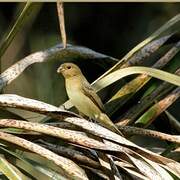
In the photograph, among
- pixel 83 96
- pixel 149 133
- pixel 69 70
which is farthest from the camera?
pixel 69 70

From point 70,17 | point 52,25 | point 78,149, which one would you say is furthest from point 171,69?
point 70,17

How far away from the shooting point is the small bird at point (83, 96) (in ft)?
9.29

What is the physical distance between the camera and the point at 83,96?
3121 millimetres

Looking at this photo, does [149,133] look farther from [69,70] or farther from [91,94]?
[69,70]

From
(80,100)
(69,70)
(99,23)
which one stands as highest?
(99,23)

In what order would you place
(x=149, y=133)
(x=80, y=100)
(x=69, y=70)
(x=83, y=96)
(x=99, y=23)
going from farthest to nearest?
(x=99, y=23) → (x=69, y=70) → (x=83, y=96) → (x=80, y=100) → (x=149, y=133)

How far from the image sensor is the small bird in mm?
2831

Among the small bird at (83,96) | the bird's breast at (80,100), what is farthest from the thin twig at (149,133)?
the bird's breast at (80,100)

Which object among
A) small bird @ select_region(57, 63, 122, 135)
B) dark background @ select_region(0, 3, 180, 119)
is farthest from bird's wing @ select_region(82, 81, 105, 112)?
dark background @ select_region(0, 3, 180, 119)

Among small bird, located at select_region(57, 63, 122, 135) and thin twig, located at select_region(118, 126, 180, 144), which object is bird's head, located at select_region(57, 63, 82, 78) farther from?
thin twig, located at select_region(118, 126, 180, 144)

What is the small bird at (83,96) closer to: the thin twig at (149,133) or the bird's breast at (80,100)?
the bird's breast at (80,100)

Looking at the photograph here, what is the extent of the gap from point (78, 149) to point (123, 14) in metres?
4.89

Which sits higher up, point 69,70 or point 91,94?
point 69,70

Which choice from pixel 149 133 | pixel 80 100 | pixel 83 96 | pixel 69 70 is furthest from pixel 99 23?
pixel 149 133
